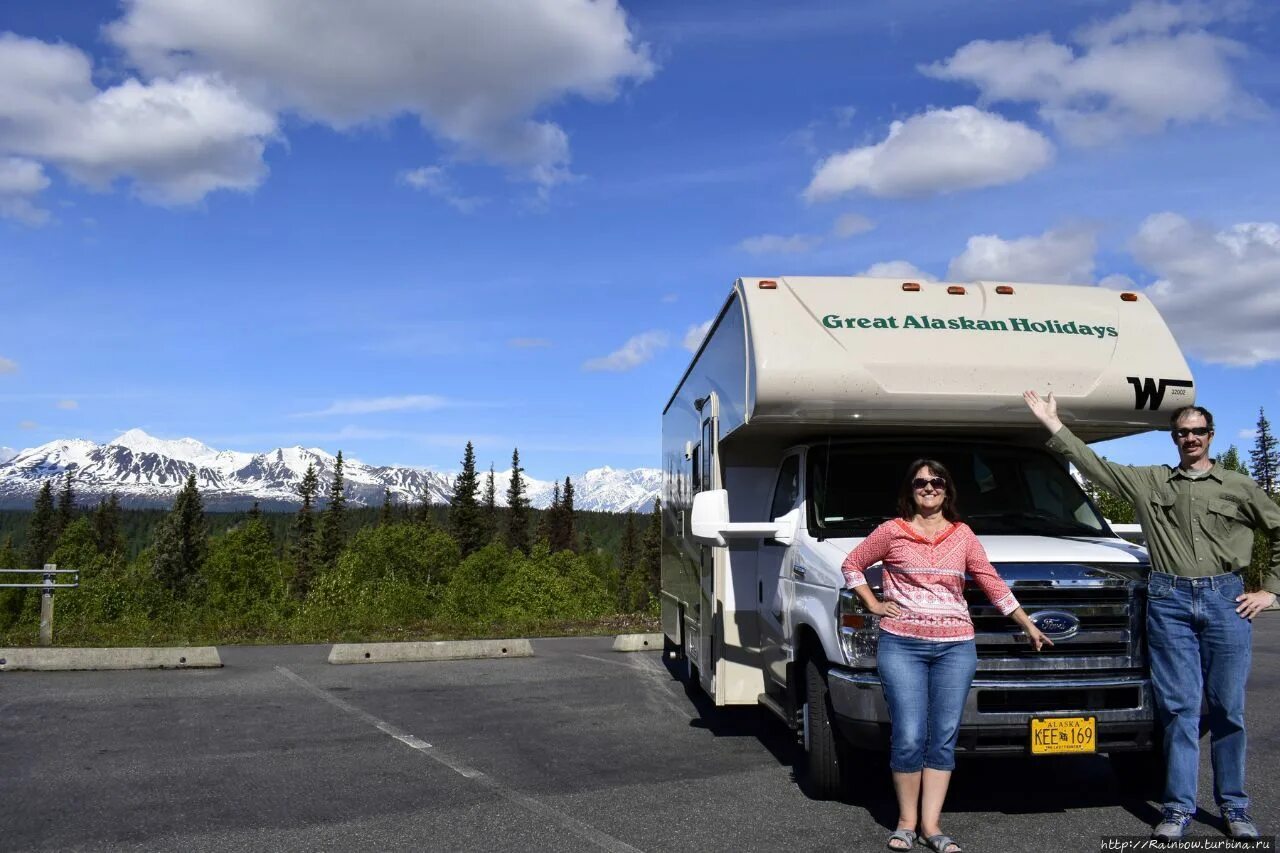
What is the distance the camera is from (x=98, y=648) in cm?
1211

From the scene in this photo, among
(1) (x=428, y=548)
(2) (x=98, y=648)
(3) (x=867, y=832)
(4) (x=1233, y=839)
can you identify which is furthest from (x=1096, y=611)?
(1) (x=428, y=548)

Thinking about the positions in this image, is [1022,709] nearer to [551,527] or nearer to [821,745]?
[821,745]

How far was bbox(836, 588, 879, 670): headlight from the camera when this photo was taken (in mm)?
5328

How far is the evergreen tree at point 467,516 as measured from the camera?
9838 cm

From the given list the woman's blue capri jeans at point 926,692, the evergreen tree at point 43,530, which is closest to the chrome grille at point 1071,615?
the woman's blue capri jeans at point 926,692

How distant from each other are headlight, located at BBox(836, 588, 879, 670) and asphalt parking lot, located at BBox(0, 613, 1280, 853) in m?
0.88

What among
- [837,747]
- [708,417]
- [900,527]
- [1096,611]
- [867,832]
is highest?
[708,417]

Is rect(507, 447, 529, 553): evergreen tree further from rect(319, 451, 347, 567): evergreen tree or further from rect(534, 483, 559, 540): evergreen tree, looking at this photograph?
rect(319, 451, 347, 567): evergreen tree

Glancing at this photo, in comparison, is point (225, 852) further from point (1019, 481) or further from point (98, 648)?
point (98, 648)

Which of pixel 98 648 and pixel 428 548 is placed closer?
pixel 98 648

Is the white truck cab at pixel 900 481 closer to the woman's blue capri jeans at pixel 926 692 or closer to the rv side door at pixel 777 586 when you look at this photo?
the rv side door at pixel 777 586

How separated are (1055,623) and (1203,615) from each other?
682 mm

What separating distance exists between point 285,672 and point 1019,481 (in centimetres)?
834

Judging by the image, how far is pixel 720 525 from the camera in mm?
6395
